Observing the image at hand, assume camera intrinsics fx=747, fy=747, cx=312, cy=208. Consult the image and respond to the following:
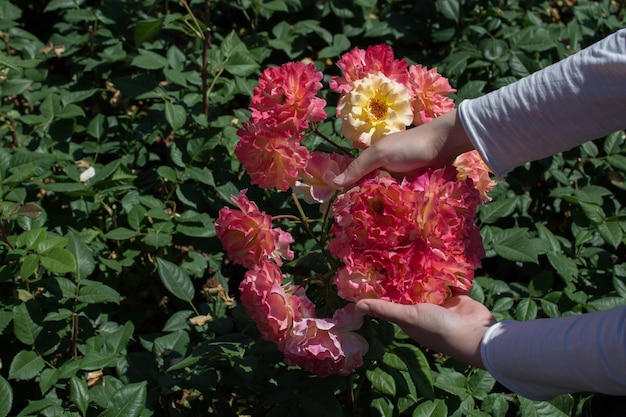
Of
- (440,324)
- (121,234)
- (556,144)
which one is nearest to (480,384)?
(440,324)

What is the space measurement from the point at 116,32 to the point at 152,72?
19 centimetres

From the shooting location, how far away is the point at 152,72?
2.85 metres

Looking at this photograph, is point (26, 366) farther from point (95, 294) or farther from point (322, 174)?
point (322, 174)

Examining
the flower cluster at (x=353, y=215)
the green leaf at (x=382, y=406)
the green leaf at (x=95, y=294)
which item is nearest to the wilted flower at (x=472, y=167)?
the flower cluster at (x=353, y=215)

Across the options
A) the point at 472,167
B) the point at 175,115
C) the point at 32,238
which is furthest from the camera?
the point at 175,115

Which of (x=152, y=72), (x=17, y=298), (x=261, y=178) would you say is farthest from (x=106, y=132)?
(x=261, y=178)

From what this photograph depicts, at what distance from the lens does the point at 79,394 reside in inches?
65.1

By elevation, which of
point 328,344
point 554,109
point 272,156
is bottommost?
point 328,344

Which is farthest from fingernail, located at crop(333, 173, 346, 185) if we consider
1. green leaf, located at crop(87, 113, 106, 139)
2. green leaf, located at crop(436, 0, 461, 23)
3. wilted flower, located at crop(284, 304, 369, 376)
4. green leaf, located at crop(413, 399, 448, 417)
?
green leaf, located at crop(436, 0, 461, 23)

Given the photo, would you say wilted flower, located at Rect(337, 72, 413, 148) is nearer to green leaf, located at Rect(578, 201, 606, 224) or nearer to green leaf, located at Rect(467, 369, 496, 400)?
green leaf, located at Rect(467, 369, 496, 400)

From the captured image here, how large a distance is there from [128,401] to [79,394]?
11cm

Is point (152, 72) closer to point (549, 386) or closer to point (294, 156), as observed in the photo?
point (294, 156)

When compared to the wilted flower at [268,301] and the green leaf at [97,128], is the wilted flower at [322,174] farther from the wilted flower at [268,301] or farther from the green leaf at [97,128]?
the green leaf at [97,128]

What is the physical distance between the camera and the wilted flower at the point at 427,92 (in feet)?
5.23
